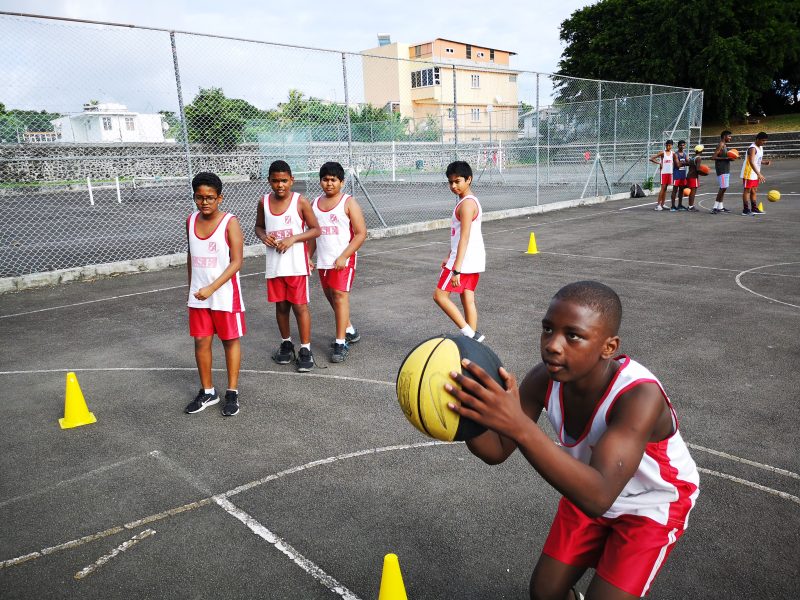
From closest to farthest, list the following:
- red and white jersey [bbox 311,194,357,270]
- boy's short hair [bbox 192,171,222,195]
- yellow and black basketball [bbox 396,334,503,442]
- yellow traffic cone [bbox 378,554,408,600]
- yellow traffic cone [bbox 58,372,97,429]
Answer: yellow and black basketball [bbox 396,334,503,442], yellow traffic cone [bbox 378,554,408,600], boy's short hair [bbox 192,171,222,195], yellow traffic cone [bbox 58,372,97,429], red and white jersey [bbox 311,194,357,270]

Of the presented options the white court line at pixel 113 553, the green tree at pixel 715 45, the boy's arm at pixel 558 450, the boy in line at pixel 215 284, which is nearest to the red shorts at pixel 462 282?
the boy in line at pixel 215 284

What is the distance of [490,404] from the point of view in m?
1.68

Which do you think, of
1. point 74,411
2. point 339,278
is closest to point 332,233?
point 339,278

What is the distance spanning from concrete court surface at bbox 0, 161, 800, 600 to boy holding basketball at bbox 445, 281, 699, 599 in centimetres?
66

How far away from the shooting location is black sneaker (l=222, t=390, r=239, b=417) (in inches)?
189

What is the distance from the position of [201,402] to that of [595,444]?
3.77 meters

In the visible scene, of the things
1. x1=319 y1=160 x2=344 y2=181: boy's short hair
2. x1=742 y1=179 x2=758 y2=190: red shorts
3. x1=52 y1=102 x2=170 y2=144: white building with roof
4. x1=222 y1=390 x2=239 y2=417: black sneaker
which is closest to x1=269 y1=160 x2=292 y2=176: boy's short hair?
x1=319 y1=160 x2=344 y2=181: boy's short hair

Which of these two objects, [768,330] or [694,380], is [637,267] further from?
[694,380]

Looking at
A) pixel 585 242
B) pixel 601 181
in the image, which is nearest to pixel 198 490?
pixel 585 242

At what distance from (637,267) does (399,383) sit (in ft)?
28.7

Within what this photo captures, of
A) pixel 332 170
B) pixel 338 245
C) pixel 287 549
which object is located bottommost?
pixel 287 549

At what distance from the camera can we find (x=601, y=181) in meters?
22.7

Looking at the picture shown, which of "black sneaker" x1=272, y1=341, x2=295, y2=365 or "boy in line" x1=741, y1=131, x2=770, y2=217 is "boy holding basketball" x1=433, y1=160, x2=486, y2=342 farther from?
"boy in line" x1=741, y1=131, x2=770, y2=217

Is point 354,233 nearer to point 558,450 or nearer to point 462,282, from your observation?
point 462,282
